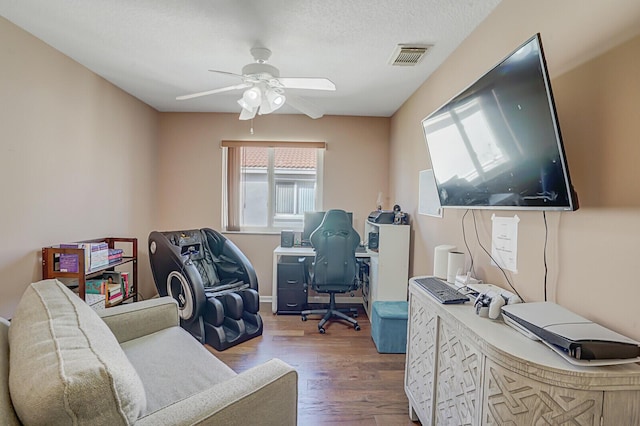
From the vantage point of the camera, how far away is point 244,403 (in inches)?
38.7

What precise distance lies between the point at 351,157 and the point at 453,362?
2932 mm

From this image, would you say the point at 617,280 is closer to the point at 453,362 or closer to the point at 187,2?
the point at 453,362

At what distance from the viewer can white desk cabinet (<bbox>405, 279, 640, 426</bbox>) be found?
0.86m

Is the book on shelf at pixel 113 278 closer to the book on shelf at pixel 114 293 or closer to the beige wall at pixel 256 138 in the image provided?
the book on shelf at pixel 114 293

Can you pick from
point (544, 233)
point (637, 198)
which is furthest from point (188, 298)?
point (637, 198)

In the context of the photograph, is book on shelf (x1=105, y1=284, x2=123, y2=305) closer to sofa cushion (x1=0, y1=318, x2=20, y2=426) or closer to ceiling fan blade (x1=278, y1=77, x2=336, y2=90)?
sofa cushion (x1=0, y1=318, x2=20, y2=426)

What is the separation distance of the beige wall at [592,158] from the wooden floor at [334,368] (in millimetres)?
1138

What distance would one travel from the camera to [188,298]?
2.71 meters

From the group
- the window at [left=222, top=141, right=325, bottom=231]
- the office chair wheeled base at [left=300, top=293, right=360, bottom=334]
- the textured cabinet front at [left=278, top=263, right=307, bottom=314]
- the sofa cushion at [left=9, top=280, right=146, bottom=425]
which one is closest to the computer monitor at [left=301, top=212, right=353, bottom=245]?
the window at [left=222, top=141, right=325, bottom=231]

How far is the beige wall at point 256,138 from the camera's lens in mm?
3889

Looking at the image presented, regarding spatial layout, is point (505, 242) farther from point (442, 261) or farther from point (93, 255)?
point (93, 255)

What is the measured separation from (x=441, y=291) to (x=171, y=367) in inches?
56.6

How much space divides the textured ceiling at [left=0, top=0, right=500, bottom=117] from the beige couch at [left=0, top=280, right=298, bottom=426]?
64.6 inches

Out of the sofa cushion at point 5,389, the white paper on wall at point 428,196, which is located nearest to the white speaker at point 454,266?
the white paper on wall at point 428,196
